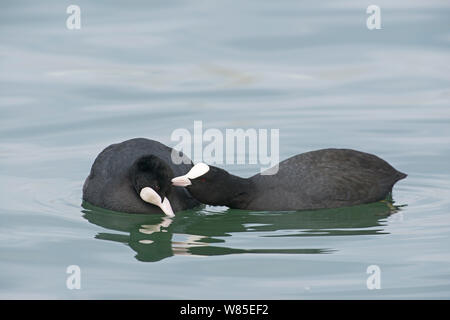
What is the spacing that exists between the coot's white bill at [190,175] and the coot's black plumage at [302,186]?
0.05 m

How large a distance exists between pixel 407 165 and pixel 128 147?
3.27m

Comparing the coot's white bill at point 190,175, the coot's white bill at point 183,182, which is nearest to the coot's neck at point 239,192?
the coot's white bill at point 190,175

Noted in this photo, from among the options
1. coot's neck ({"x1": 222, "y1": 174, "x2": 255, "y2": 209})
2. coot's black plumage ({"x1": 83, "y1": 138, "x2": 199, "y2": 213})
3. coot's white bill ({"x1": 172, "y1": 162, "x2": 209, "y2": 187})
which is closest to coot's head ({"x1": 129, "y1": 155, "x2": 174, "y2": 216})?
coot's black plumage ({"x1": 83, "y1": 138, "x2": 199, "y2": 213})

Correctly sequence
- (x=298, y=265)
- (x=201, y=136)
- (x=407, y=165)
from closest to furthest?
(x=298, y=265) → (x=407, y=165) → (x=201, y=136)

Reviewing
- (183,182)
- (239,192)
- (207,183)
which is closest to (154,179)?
(183,182)

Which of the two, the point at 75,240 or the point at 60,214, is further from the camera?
the point at 60,214

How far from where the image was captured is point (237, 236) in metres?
11.8

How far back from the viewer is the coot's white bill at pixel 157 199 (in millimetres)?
12375

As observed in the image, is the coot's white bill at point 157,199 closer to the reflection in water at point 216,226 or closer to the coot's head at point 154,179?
the coot's head at point 154,179

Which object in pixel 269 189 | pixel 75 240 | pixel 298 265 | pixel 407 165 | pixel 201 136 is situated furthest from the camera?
pixel 201 136

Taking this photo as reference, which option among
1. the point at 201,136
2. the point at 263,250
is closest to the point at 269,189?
the point at 263,250

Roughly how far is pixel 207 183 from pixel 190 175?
0.20 m

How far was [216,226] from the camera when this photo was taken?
12.3 metres

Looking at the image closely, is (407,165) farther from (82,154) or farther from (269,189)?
(82,154)
